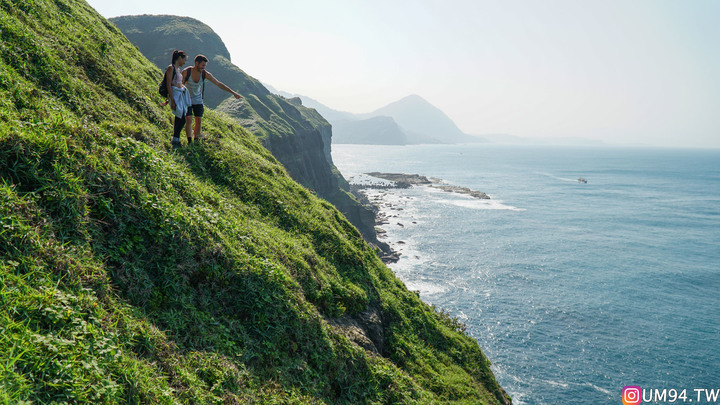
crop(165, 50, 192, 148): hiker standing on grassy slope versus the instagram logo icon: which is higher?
crop(165, 50, 192, 148): hiker standing on grassy slope

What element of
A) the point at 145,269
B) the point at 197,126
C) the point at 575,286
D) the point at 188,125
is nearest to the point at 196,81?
the point at 188,125

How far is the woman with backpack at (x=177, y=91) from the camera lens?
36.0 feet

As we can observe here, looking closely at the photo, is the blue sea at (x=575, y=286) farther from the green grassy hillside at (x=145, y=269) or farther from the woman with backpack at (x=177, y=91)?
the woman with backpack at (x=177, y=91)

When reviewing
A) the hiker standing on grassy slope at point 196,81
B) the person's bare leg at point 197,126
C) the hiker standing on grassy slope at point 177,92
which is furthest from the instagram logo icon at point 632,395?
the hiker standing on grassy slope at point 177,92

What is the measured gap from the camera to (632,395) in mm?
30484

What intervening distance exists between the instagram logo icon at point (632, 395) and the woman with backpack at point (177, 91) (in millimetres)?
40086

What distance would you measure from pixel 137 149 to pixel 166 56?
84.9m

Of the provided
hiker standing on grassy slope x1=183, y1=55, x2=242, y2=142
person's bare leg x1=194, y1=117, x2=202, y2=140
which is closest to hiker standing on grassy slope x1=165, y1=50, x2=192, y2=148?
hiker standing on grassy slope x1=183, y1=55, x2=242, y2=142

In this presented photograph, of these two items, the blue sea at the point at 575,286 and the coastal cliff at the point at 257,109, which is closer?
the blue sea at the point at 575,286

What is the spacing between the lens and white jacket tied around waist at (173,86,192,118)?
11234 millimetres

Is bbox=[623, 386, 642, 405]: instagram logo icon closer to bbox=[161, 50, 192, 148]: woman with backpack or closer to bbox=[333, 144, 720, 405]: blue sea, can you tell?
bbox=[333, 144, 720, 405]: blue sea

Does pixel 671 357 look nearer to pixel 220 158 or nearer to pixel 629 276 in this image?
pixel 629 276

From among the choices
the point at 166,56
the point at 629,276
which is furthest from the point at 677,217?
the point at 166,56

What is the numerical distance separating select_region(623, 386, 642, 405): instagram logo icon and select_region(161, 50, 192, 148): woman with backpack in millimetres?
40086
